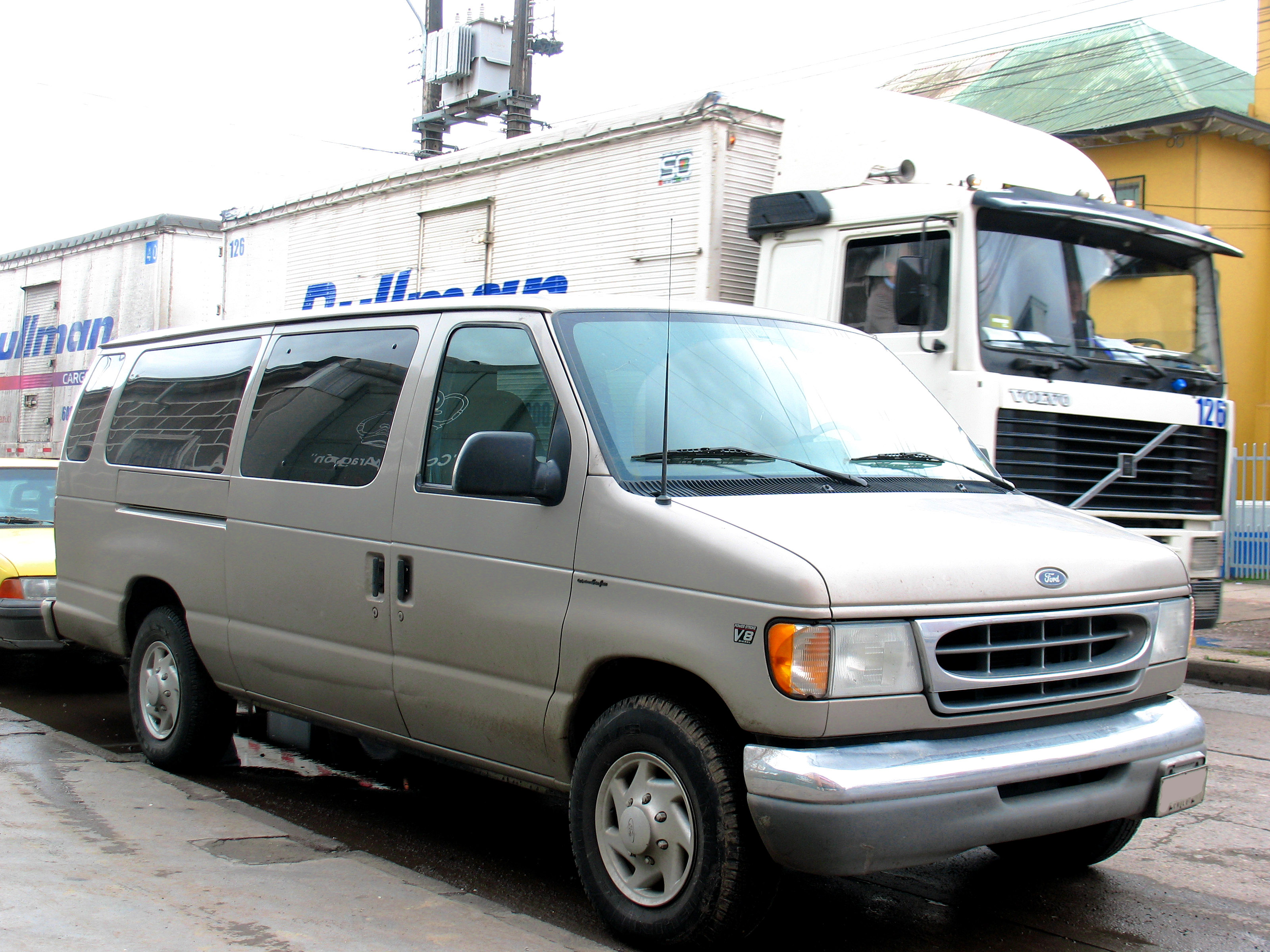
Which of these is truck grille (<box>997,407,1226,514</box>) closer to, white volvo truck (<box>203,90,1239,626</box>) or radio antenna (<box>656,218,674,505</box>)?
white volvo truck (<box>203,90,1239,626</box>)

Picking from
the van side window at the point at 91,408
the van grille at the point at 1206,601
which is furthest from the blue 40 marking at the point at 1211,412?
the van side window at the point at 91,408

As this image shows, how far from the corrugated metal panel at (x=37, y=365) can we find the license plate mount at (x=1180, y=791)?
576 inches

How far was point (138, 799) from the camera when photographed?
17.2 ft

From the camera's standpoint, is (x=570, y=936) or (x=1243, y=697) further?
(x=1243, y=697)

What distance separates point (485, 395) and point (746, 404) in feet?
2.99

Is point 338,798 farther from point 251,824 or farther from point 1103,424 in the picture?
point 1103,424

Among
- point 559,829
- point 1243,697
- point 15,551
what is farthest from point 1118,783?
point 15,551

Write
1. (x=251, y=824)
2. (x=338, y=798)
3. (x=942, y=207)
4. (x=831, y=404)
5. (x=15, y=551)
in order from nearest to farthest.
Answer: (x=831, y=404), (x=251, y=824), (x=338, y=798), (x=942, y=207), (x=15, y=551)

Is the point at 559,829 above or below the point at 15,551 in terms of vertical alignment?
below

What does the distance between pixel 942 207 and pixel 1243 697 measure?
163 inches

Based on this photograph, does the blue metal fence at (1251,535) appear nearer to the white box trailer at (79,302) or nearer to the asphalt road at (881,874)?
the asphalt road at (881,874)

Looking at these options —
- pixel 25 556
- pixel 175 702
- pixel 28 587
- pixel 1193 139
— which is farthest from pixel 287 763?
pixel 1193 139

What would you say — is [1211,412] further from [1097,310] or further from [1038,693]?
[1038,693]

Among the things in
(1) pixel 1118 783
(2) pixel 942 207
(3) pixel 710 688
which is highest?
(2) pixel 942 207
